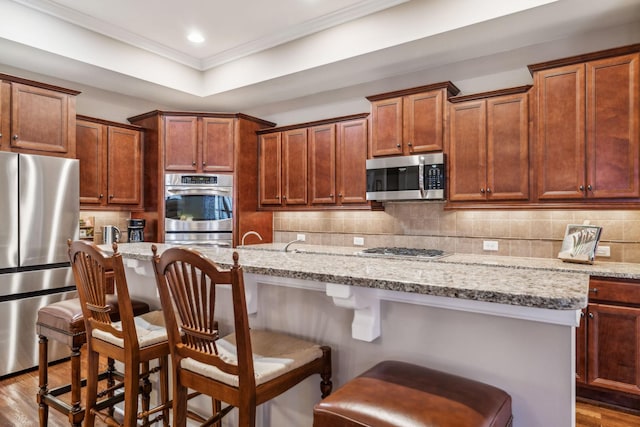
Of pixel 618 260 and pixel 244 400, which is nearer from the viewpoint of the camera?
pixel 244 400

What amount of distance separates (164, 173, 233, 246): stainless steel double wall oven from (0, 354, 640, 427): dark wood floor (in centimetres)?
184

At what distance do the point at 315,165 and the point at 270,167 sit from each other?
2.18 ft

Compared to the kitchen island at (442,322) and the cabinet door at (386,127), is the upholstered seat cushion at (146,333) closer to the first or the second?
the kitchen island at (442,322)

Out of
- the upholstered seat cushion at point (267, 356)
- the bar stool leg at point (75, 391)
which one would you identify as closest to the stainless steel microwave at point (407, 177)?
the upholstered seat cushion at point (267, 356)

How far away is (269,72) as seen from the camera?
13.4 ft

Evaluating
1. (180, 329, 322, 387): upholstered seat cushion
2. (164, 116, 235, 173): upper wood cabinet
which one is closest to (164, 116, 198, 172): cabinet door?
(164, 116, 235, 173): upper wood cabinet

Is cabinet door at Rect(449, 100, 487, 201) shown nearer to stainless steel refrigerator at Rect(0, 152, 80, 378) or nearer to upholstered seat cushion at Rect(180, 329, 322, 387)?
upholstered seat cushion at Rect(180, 329, 322, 387)

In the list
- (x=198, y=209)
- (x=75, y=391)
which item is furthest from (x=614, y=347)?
(x=198, y=209)

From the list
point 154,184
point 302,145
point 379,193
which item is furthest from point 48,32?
point 379,193

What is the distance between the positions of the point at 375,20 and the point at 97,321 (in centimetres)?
316

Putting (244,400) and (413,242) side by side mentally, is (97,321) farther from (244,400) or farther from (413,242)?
(413,242)

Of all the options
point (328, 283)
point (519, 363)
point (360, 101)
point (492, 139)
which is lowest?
point (519, 363)

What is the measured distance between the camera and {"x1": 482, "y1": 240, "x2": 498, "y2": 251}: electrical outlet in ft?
11.5

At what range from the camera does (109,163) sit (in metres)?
4.18
